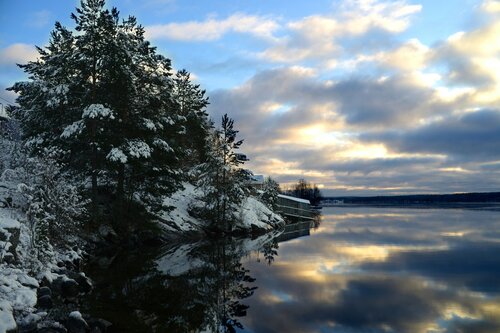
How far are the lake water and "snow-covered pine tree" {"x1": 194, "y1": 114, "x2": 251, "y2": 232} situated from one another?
671 inches

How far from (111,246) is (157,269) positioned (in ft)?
35.3

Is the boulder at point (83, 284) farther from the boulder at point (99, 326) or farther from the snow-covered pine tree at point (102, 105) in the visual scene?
the snow-covered pine tree at point (102, 105)

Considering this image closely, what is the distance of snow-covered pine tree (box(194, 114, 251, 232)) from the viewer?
4562 centimetres

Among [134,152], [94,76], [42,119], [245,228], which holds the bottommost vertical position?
[245,228]

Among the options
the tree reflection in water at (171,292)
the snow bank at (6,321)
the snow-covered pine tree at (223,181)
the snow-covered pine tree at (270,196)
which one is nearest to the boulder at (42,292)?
the tree reflection in water at (171,292)

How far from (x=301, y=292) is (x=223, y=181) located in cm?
3028

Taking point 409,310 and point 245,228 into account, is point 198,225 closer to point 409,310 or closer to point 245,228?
point 245,228

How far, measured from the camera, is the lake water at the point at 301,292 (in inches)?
490

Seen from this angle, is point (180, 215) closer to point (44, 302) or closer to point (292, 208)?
point (44, 302)

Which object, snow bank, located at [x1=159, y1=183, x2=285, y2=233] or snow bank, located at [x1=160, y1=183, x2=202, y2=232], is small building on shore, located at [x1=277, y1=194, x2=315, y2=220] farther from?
snow bank, located at [x1=160, y1=183, x2=202, y2=232]

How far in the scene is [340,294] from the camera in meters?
16.4

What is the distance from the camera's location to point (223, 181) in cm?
4653

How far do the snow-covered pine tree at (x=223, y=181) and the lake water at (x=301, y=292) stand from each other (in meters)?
17.1

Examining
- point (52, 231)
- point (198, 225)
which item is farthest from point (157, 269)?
point (198, 225)
